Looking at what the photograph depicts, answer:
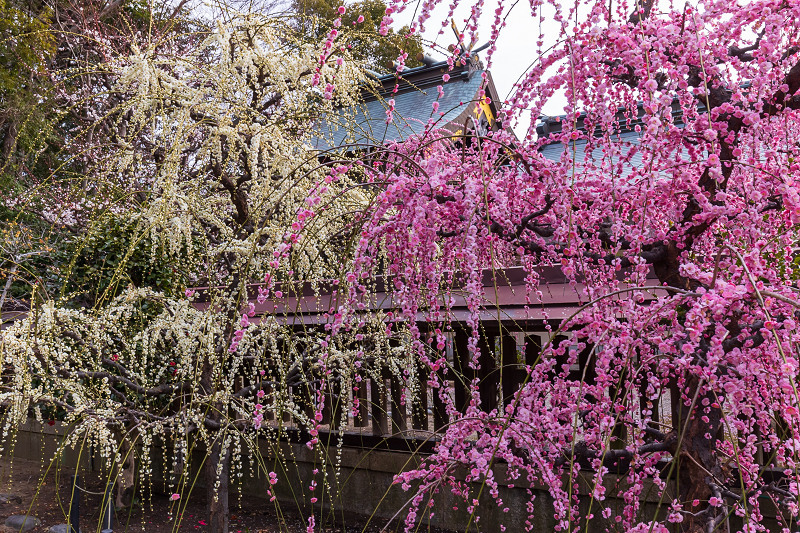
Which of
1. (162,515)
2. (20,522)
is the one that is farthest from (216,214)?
(20,522)

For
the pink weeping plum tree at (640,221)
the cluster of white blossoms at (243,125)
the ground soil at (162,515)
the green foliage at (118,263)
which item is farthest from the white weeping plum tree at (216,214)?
the pink weeping plum tree at (640,221)

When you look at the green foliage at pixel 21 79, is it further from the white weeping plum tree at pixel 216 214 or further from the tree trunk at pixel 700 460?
the tree trunk at pixel 700 460

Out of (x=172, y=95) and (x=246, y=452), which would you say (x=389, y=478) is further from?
(x=172, y=95)

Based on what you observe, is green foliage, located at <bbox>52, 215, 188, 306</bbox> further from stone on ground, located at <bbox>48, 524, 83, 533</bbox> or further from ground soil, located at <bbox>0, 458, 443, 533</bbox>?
stone on ground, located at <bbox>48, 524, 83, 533</bbox>

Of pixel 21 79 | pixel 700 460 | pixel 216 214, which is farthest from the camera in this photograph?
pixel 21 79

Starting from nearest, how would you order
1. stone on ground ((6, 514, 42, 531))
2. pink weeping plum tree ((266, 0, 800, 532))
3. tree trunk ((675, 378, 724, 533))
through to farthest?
pink weeping plum tree ((266, 0, 800, 532)) < tree trunk ((675, 378, 724, 533)) < stone on ground ((6, 514, 42, 531))

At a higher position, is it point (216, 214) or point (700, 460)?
point (216, 214)

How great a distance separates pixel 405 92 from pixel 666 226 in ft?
35.6

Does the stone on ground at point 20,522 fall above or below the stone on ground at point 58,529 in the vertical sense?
below

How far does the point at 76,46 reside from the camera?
33.4 ft

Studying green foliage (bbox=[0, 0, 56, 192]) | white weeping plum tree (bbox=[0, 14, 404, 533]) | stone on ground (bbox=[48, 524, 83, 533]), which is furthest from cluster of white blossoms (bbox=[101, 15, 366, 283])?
green foliage (bbox=[0, 0, 56, 192])

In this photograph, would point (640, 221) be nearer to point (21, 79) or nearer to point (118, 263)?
point (118, 263)

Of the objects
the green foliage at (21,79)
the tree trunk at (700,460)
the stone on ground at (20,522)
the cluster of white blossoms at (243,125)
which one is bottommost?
the stone on ground at (20,522)

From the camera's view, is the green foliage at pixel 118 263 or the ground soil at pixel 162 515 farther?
the green foliage at pixel 118 263
